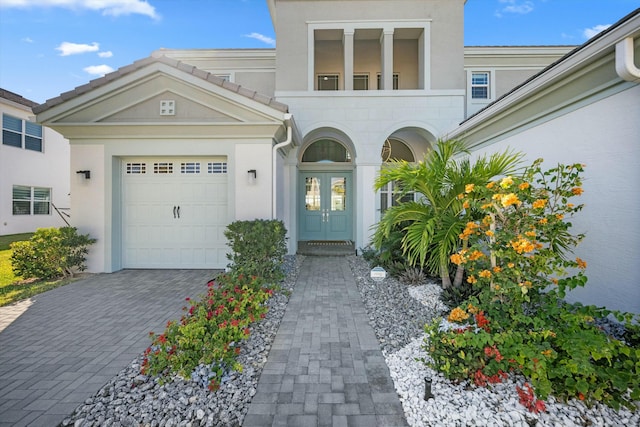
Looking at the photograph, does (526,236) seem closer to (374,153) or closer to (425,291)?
(425,291)

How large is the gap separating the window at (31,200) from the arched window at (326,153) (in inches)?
507

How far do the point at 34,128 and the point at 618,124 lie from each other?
19.6m

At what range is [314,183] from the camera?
10789 mm

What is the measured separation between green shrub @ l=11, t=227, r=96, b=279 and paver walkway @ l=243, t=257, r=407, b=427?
5.33 metres

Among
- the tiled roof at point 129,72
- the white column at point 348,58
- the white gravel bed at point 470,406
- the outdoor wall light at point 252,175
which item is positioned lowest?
the white gravel bed at point 470,406

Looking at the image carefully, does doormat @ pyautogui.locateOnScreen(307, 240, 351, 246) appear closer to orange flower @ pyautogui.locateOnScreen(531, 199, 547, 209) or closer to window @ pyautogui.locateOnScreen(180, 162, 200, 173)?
window @ pyautogui.locateOnScreen(180, 162, 200, 173)

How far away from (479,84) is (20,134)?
63.3 feet

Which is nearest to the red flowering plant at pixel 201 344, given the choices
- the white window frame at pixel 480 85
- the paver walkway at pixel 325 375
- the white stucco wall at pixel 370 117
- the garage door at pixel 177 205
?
the paver walkway at pixel 325 375

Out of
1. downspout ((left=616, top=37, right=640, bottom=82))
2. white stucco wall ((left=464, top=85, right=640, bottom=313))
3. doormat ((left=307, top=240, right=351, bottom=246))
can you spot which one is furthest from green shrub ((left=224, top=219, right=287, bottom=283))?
downspout ((left=616, top=37, right=640, bottom=82))

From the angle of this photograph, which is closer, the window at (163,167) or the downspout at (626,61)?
the downspout at (626,61)

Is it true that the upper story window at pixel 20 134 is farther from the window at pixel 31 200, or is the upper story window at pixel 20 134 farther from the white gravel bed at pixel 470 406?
the white gravel bed at pixel 470 406

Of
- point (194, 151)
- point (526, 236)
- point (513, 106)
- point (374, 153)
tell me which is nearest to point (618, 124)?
point (513, 106)

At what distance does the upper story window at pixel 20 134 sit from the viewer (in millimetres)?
12188

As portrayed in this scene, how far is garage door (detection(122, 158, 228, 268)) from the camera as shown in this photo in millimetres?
7199
